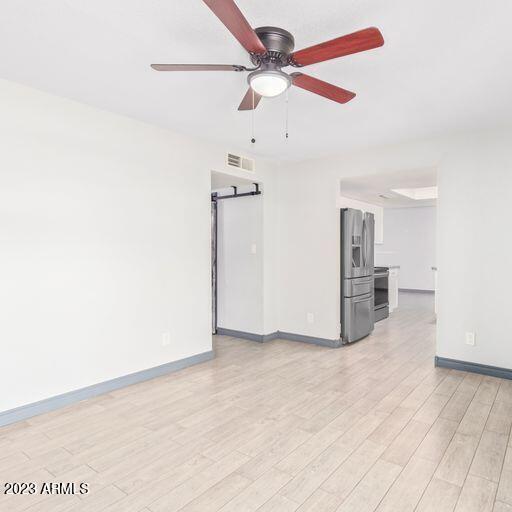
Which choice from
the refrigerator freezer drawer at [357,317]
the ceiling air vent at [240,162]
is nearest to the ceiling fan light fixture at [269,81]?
the ceiling air vent at [240,162]

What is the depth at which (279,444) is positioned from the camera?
2.40 m

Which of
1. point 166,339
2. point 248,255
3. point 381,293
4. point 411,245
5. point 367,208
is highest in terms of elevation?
point 367,208

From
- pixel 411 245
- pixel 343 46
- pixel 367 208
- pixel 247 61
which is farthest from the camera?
pixel 411 245

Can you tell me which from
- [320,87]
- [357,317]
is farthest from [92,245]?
[357,317]

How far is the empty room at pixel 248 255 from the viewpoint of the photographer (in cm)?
194

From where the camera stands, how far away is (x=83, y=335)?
3.09m

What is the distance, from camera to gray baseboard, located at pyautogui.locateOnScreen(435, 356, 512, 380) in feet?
11.8

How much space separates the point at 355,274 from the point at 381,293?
A: 201 centimetres

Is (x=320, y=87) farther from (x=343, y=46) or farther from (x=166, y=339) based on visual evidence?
(x=166, y=339)

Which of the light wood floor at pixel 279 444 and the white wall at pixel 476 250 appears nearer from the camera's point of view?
the light wood floor at pixel 279 444

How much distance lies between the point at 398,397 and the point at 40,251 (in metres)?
3.12

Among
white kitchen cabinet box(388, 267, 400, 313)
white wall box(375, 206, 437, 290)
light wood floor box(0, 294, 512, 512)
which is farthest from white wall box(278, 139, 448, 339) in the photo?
white wall box(375, 206, 437, 290)

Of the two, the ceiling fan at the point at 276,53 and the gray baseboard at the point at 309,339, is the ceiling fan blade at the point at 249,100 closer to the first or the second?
the ceiling fan at the point at 276,53

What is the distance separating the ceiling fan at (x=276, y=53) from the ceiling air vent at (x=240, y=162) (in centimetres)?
230
